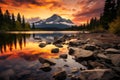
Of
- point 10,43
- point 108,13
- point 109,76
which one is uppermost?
point 108,13

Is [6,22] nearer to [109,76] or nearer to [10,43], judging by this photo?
[10,43]

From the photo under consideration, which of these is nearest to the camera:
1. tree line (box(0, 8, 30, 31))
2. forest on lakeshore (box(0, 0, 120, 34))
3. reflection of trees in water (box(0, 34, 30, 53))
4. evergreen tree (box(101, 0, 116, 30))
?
reflection of trees in water (box(0, 34, 30, 53))

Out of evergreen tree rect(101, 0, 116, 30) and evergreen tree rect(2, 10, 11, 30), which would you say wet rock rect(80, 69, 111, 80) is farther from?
evergreen tree rect(2, 10, 11, 30)

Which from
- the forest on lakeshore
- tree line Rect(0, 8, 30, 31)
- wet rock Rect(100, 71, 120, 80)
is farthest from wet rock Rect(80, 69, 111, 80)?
tree line Rect(0, 8, 30, 31)

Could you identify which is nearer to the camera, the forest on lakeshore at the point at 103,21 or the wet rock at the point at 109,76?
the wet rock at the point at 109,76

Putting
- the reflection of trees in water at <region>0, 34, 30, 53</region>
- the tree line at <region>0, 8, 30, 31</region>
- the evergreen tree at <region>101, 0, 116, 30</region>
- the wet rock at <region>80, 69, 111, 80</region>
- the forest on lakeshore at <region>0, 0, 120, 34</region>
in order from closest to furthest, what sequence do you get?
A: 1. the wet rock at <region>80, 69, 111, 80</region>
2. the reflection of trees in water at <region>0, 34, 30, 53</region>
3. the forest on lakeshore at <region>0, 0, 120, 34</region>
4. the evergreen tree at <region>101, 0, 116, 30</region>
5. the tree line at <region>0, 8, 30, 31</region>

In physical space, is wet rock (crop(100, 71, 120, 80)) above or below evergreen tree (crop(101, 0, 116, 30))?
below

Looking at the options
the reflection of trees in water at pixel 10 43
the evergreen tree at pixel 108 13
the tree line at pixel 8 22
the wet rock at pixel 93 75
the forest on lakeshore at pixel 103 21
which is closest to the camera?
the wet rock at pixel 93 75

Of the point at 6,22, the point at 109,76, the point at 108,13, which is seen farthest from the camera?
the point at 6,22

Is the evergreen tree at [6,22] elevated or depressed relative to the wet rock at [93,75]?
elevated

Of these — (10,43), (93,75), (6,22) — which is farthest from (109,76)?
(6,22)

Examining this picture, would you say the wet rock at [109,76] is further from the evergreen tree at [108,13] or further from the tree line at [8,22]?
the tree line at [8,22]

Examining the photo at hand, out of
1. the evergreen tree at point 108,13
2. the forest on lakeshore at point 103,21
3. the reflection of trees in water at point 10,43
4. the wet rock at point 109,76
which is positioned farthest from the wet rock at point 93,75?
the evergreen tree at point 108,13

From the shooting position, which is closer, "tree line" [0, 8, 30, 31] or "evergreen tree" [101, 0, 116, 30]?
"evergreen tree" [101, 0, 116, 30]
